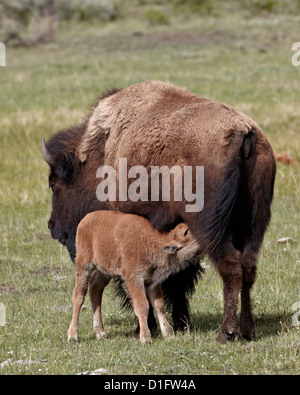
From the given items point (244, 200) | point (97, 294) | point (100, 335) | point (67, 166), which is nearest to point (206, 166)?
point (244, 200)

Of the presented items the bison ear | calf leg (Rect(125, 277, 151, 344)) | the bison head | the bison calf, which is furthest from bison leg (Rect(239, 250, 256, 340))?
the bison ear

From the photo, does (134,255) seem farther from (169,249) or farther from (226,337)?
(226,337)

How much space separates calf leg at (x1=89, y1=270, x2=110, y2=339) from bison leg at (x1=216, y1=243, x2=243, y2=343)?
1284 millimetres

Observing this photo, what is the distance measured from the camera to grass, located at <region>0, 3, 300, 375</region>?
5848mm

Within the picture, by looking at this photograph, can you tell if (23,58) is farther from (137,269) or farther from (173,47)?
(137,269)

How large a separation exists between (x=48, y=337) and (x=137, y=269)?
1.14 metres

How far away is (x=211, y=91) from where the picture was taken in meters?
20.9

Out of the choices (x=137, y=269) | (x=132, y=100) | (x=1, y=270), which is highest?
(x=132, y=100)

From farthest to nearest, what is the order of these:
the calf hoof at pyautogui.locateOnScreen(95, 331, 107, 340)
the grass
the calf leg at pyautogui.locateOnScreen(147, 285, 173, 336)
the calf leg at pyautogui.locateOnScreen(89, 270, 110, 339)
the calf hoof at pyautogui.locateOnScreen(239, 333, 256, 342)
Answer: the calf leg at pyautogui.locateOnScreen(89, 270, 110, 339)
the calf hoof at pyautogui.locateOnScreen(95, 331, 107, 340)
the calf leg at pyautogui.locateOnScreen(147, 285, 173, 336)
the calf hoof at pyautogui.locateOnScreen(239, 333, 256, 342)
the grass

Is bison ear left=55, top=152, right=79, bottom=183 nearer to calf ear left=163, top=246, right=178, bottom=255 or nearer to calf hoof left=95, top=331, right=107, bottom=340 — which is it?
calf hoof left=95, top=331, right=107, bottom=340

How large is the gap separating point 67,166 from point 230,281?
2.43 metres

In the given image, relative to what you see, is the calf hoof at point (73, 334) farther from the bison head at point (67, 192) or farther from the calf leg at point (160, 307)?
the bison head at point (67, 192)

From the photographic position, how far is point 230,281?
20.1ft

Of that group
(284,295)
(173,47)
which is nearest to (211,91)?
(173,47)
